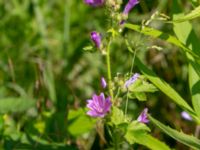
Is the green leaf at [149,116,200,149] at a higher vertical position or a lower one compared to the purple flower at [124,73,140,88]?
lower

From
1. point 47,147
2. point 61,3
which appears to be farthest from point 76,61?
point 47,147

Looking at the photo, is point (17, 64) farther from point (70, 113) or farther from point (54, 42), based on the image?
point (70, 113)

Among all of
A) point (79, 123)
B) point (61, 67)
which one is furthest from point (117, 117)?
point (61, 67)

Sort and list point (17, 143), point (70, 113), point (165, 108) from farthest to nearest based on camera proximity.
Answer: point (165, 108)
point (70, 113)
point (17, 143)

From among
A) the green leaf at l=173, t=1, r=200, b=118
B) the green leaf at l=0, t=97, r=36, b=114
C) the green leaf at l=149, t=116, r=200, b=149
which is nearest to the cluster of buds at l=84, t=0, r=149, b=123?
the green leaf at l=149, t=116, r=200, b=149

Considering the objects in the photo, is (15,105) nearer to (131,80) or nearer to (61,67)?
(131,80)

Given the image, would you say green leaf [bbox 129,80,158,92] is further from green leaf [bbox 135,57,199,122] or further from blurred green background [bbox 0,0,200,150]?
blurred green background [bbox 0,0,200,150]
